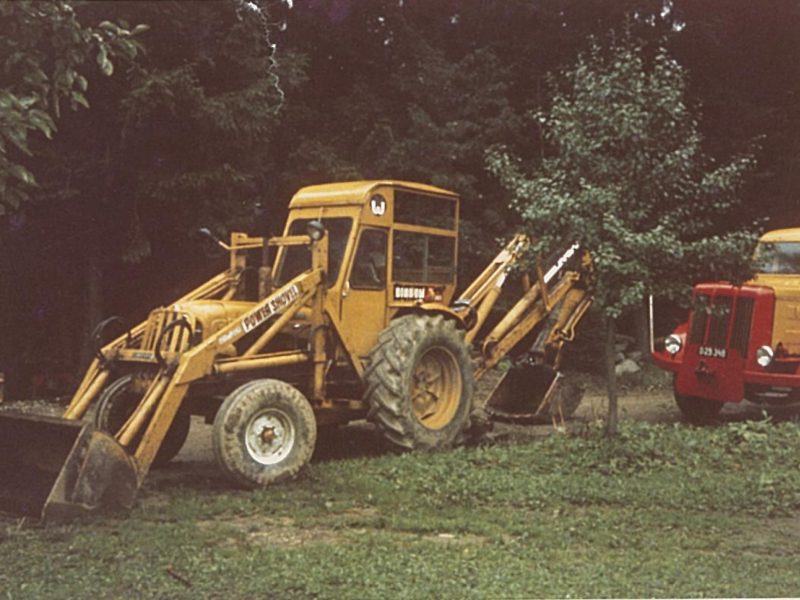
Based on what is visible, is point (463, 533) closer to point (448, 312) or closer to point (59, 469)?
point (59, 469)

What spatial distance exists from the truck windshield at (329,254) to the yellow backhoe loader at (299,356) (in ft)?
0.04

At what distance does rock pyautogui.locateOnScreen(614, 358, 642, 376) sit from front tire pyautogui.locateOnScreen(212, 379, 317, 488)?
8320 millimetres

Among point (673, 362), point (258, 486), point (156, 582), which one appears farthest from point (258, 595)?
point (673, 362)

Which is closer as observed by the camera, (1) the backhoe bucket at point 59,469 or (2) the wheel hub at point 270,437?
(1) the backhoe bucket at point 59,469

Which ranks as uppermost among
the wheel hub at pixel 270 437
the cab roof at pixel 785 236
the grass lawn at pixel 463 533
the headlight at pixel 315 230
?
the cab roof at pixel 785 236

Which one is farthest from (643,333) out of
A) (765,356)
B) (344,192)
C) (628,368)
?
(344,192)

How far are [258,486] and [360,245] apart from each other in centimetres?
226

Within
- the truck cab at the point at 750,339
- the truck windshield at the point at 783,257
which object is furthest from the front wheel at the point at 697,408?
the truck windshield at the point at 783,257

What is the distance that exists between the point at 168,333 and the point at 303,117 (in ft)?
6.09

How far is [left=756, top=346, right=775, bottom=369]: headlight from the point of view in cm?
992

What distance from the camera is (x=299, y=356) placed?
27.4ft

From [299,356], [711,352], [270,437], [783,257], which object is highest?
[783,257]

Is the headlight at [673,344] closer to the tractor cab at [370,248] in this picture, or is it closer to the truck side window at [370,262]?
the tractor cab at [370,248]

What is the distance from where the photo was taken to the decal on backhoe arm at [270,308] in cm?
781
